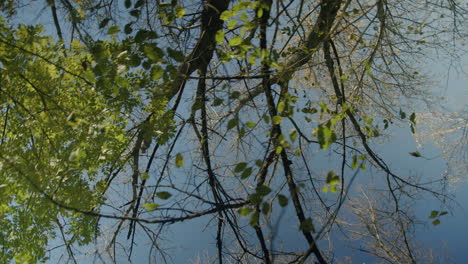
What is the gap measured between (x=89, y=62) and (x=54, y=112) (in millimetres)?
477

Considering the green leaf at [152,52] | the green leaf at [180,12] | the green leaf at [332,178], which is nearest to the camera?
the green leaf at [332,178]

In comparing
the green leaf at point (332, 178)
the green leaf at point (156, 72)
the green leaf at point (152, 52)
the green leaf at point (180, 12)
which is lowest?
the green leaf at point (332, 178)

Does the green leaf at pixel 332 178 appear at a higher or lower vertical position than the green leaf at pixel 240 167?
lower

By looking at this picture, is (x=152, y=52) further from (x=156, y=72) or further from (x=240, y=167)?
(x=240, y=167)

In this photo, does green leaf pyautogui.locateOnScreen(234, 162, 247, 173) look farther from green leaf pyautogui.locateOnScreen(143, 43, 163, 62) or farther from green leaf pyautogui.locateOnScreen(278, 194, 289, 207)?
green leaf pyautogui.locateOnScreen(143, 43, 163, 62)

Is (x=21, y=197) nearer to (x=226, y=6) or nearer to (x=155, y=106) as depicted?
(x=155, y=106)

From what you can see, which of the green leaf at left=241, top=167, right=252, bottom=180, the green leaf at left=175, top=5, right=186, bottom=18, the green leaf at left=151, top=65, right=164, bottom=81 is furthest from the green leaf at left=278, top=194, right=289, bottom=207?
the green leaf at left=175, top=5, right=186, bottom=18

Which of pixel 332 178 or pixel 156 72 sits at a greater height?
pixel 156 72

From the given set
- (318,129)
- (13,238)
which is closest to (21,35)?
(13,238)

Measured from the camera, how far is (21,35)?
2.71 metres

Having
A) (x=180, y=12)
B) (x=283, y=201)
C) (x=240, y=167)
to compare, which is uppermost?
(x=180, y=12)

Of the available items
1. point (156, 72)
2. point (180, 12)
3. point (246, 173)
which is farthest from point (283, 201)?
point (180, 12)

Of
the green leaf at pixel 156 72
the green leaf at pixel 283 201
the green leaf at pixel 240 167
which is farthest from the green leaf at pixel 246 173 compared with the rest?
the green leaf at pixel 156 72

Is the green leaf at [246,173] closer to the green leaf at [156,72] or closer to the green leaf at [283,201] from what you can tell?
the green leaf at [283,201]
